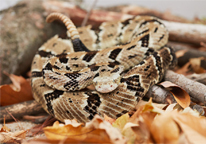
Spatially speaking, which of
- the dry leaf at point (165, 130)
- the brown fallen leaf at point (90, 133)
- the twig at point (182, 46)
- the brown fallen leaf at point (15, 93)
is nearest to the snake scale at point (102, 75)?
the brown fallen leaf at point (15, 93)

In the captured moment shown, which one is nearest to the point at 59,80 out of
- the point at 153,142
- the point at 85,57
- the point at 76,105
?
the point at 76,105

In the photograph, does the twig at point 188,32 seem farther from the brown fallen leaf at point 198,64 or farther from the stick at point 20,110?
the stick at point 20,110

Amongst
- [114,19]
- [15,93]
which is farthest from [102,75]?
[114,19]

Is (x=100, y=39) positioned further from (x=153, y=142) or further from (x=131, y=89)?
(x=153, y=142)

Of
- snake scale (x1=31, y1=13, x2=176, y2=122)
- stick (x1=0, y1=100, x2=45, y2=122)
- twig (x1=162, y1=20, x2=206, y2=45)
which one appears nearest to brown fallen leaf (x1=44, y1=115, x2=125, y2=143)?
snake scale (x1=31, y1=13, x2=176, y2=122)

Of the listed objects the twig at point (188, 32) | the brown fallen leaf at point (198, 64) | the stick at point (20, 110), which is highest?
the twig at point (188, 32)

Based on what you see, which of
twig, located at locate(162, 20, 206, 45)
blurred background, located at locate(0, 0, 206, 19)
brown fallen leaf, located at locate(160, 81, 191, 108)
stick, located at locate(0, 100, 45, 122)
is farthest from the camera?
blurred background, located at locate(0, 0, 206, 19)

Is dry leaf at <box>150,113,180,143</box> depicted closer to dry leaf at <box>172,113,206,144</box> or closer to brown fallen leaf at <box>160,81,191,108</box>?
dry leaf at <box>172,113,206,144</box>

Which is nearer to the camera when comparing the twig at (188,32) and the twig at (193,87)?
the twig at (193,87)

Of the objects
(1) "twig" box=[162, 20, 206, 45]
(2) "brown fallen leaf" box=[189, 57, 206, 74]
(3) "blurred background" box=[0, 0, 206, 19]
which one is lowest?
(2) "brown fallen leaf" box=[189, 57, 206, 74]

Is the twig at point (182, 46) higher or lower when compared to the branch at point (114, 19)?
lower
